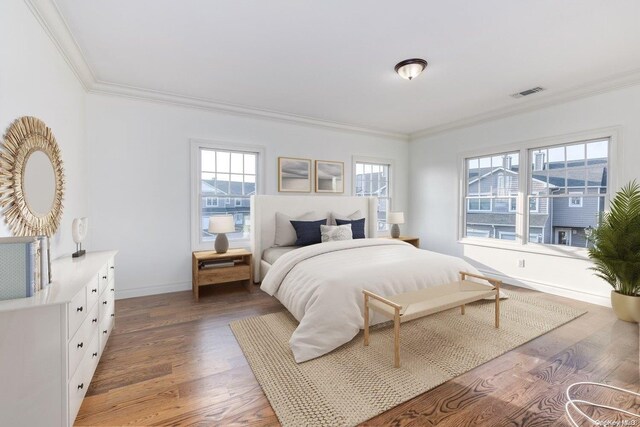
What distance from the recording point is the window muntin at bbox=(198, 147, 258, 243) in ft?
13.2

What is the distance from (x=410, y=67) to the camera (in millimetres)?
2789

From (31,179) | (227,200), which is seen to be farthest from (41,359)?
(227,200)

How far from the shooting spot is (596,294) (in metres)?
3.31

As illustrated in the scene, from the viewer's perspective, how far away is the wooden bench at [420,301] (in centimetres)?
204

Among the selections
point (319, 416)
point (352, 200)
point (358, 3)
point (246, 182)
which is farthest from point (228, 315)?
point (358, 3)

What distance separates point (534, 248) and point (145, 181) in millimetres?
5259

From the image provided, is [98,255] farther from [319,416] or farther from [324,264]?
[319,416]

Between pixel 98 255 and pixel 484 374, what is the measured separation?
3176 millimetres

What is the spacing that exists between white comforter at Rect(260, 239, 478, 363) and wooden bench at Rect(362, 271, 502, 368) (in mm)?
110

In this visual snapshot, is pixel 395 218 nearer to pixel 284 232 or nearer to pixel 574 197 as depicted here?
pixel 284 232

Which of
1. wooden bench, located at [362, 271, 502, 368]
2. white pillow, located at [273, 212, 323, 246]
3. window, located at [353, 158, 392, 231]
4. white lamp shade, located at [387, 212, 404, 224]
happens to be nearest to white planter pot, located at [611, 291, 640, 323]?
wooden bench, located at [362, 271, 502, 368]

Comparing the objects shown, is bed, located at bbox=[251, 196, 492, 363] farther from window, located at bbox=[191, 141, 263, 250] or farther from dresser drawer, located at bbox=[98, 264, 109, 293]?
dresser drawer, located at bbox=[98, 264, 109, 293]

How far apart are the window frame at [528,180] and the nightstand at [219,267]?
355 centimetres

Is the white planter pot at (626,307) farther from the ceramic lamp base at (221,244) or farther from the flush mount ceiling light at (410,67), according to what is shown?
the ceramic lamp base at (221,244)
